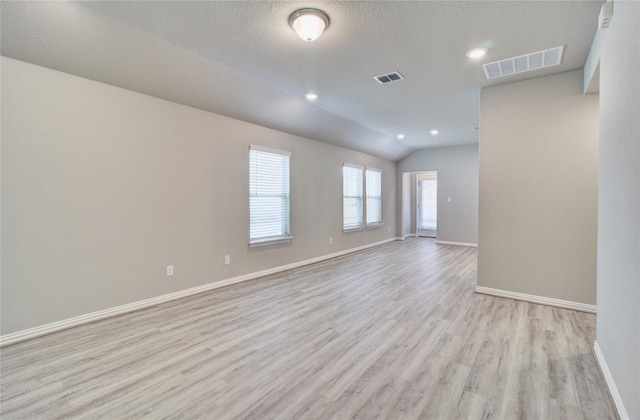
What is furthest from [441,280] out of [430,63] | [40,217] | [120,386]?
[40,217]

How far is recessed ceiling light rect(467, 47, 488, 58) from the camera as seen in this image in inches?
112

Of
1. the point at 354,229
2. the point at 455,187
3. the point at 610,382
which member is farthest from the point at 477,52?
the point at 455,187

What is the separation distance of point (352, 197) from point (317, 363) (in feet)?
16.6

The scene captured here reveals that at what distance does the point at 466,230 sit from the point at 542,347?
6038 mm

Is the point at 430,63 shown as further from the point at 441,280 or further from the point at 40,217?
the point at 40,217

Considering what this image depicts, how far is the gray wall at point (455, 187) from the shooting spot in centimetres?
790

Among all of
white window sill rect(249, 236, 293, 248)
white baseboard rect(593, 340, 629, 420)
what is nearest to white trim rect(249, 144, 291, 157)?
white window sill rect(249, 236, 293, 248)

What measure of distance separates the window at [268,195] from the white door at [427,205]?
6161mm

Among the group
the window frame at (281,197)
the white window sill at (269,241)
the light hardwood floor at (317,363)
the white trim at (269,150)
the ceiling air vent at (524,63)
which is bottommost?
the light hardwood floor at (317,363)

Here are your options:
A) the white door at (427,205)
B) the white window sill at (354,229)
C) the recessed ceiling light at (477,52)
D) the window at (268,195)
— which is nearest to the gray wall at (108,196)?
the window at (268,195)

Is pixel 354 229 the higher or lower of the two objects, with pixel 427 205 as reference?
lower

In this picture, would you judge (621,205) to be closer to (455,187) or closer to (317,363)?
(317,363)

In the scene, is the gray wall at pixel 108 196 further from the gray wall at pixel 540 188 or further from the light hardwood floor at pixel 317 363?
the gray wall at pixel 540 188

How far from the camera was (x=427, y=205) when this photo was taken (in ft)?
32.4
